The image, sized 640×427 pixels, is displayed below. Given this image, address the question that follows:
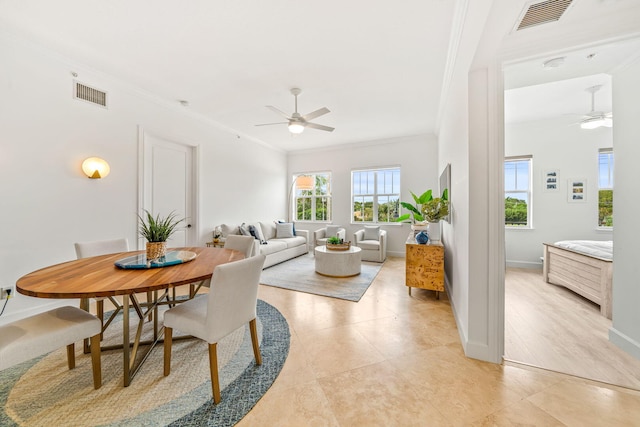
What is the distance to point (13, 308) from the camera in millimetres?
2441

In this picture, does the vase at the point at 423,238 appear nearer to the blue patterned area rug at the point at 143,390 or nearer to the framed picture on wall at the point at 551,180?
the blue patterned area rug at the point at 143,390

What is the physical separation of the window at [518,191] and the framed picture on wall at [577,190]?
0.56 m

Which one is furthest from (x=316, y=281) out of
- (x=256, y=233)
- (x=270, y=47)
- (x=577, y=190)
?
(x=577, y=190)

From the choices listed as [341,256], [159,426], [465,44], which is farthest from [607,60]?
[159,426]

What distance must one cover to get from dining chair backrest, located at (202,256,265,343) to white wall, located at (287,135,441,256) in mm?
4780

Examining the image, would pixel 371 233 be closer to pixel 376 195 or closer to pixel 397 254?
pixel 397 254

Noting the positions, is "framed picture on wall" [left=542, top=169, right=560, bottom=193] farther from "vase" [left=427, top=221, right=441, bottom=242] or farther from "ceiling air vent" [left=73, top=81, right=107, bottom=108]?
"ceiling air vent" [left=73, top=81, right=107, bottom=108]

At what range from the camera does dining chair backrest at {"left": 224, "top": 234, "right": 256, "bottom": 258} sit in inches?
102

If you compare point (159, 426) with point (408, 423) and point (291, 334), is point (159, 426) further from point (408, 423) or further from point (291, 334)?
point (408, 423)

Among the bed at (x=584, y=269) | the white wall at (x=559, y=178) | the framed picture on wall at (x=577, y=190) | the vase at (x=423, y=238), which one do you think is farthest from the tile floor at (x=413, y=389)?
the framed picture on wall at (x=577, y=190)

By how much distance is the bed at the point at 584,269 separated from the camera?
2.60 meters

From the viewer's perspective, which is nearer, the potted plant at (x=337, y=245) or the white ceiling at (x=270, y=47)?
the white ceiling at (x=270, y=47)

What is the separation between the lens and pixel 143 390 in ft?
5.06

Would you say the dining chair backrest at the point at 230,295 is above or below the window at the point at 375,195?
below
